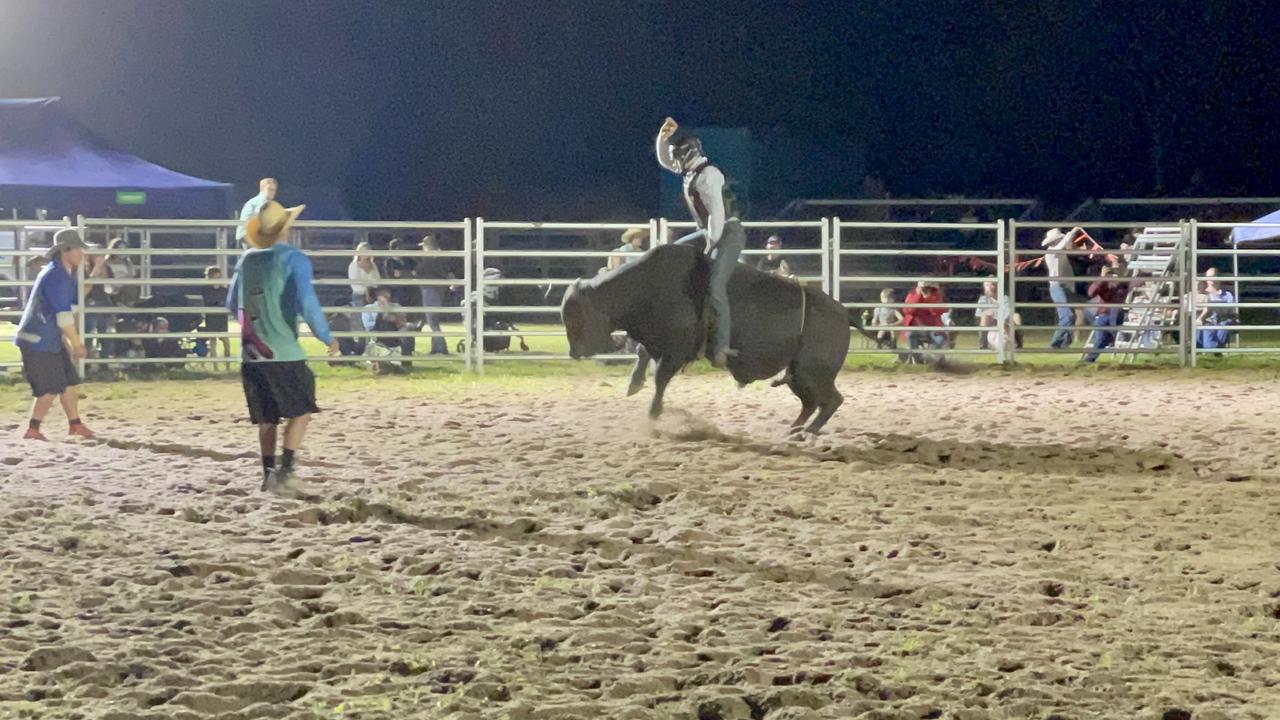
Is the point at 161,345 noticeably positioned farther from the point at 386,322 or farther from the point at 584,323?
the point at 584,323

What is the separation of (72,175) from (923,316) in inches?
456

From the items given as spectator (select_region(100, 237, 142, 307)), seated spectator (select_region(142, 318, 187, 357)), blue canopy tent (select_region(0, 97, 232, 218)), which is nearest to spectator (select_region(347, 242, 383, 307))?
seated spectator (select_region(142, 318, 187, 357))

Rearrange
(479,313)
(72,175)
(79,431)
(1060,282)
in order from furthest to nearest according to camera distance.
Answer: (72,175), (1060,282), (479,313), (79,431)

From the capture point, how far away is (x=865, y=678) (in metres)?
3.97

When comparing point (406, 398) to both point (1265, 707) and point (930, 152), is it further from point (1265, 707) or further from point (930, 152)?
point (930, 152)

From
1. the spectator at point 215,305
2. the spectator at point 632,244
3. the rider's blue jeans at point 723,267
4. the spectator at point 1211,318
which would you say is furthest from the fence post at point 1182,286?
the spectator at point 215,305

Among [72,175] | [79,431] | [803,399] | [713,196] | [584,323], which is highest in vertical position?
[72,175]

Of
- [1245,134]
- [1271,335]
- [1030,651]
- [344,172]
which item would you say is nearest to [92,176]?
[1030,651]

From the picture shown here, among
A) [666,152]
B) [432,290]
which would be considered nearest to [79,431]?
[666,152]

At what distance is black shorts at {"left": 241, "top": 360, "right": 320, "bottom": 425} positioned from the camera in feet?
23.2

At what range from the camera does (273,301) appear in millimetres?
7055

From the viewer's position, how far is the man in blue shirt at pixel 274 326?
7035 millimetres

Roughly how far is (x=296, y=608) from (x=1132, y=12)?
4262 cm

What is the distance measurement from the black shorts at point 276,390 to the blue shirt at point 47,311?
2.66 meters
